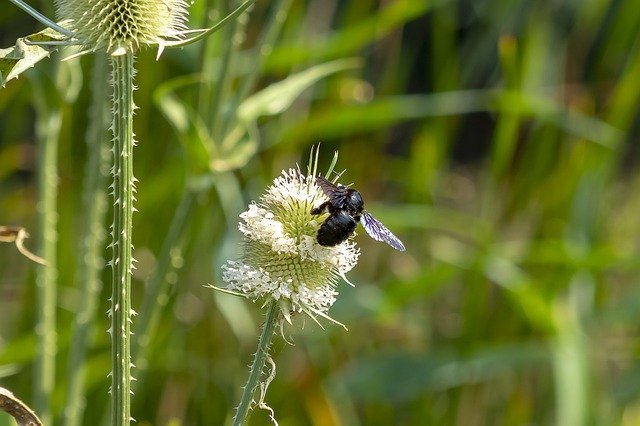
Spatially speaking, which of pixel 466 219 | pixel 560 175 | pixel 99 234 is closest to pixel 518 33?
pixel 560 175

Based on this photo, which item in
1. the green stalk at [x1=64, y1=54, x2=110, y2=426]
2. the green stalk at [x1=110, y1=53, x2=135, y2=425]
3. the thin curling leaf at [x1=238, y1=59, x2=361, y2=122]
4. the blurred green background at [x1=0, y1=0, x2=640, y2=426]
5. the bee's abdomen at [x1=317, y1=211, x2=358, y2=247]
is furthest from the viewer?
the blurred green background at [x1=0, y1=0, x2=640, y2=426]

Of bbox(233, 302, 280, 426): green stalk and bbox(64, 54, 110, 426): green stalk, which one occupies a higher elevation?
bbox(64, 54, 110, 426): green stalk

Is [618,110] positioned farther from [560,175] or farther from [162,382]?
[162,382]

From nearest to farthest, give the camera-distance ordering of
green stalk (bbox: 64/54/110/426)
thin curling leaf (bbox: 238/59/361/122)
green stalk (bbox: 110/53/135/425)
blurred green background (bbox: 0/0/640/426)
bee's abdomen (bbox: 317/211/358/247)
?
green stalk (bbox: 110/53/135/425)
bee's abdomen (bbox: 317/211/358/247)
green stalk (bbox: 64/54/110/426)
thin curling leaf (bbox: 238/59/361/122)
blurred green background (bbox: 0/0/640/426)

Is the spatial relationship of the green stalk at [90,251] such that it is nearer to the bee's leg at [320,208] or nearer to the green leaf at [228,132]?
the green leaf at [228,132]

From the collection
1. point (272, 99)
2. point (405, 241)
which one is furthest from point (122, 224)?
point (405, 241)

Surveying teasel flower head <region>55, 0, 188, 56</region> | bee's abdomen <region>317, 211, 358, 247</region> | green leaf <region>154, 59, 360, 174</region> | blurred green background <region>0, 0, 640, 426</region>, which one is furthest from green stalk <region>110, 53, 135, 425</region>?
blurred green background <region>0, 0, 640, 426</region>

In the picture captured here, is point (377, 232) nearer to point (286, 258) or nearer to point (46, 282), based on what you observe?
point (286, 258)

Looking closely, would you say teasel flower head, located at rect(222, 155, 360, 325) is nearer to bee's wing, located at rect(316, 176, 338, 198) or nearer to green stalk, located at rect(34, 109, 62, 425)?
bee's wing, located at rect(316, 176, 338, 198)
